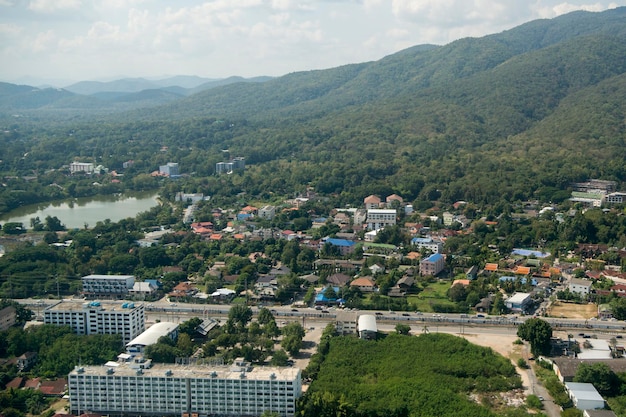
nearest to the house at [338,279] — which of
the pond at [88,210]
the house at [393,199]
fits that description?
the house at [393,199]

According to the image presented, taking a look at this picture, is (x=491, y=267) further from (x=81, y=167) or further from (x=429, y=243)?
(x=81, y=167)

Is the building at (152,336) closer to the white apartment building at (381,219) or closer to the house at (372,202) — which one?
the white apartment building at (381,219)

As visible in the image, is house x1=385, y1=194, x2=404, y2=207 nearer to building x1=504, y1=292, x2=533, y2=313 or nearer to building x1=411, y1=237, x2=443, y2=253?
building x1=411, y1=237, x2=443, y2=253

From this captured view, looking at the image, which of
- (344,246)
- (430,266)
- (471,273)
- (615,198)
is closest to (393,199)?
(344,246)

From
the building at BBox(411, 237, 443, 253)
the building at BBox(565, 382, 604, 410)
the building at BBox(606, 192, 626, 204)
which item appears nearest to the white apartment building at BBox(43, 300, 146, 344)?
the building at BBox(565, 382, 604, 410)

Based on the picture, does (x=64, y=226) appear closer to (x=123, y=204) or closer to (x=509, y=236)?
(x=123, y=204)

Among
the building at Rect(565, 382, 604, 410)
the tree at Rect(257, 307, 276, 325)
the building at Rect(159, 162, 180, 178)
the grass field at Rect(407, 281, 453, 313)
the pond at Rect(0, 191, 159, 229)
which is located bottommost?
the pond at Rect(0, 191, 159, 229)
